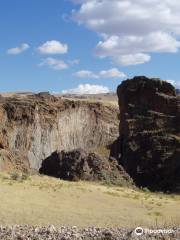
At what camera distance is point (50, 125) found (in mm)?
79875

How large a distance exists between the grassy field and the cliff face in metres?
32.8

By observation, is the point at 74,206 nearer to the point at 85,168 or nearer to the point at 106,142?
the point at 85,168

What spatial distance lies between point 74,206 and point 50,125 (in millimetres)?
52199

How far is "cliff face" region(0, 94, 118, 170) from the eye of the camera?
74.6m

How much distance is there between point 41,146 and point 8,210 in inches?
2129

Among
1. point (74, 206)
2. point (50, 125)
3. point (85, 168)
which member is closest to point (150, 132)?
point (85, 168)

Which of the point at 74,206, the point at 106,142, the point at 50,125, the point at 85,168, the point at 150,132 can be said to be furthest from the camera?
the point at 106,142

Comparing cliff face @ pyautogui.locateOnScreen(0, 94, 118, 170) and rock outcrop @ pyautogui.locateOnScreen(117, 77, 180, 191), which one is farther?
cliff face @ pyautogui.locateOnScreen(0, 94, 118, 170)

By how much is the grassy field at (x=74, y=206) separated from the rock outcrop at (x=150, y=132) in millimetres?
13028

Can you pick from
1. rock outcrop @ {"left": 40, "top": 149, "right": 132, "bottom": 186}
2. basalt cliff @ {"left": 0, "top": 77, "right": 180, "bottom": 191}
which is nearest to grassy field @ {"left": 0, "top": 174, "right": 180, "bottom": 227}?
rock outcrop @ {"left": 40, "top": 149, "right": 132, "bottom": 186}

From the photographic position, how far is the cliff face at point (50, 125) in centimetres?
7456

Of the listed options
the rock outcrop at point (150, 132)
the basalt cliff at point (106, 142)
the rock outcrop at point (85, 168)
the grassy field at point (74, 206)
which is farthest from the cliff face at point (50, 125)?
the grassy field at point (74, 206)

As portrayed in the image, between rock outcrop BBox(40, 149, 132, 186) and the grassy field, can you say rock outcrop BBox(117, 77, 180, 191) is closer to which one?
rock outcrop BBox(40, 149, 132, 186)

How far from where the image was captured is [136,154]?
178 ft
